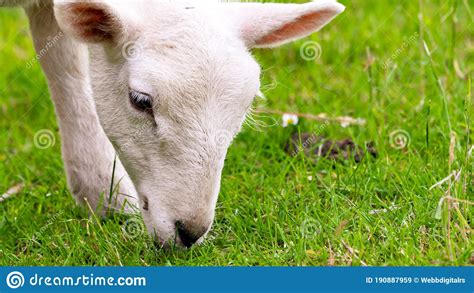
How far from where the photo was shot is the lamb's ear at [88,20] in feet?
13.6

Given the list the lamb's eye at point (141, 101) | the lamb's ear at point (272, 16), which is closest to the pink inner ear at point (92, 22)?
the lamb's eye at point (141, 101)

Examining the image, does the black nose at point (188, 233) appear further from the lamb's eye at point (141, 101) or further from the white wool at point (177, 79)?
the lamb's eye at point (141, 101)

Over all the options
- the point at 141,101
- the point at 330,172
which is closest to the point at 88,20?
the point at 141,101

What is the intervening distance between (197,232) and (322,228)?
28.7 inches

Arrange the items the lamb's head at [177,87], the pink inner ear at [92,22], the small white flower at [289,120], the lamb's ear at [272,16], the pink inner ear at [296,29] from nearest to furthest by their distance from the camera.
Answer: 1. the lamb's head at [177,87]
2. the pink inner ear at [92,22]
3. the lamb's ear at [272,16]
4. the pink inner ear at [296,29]
5. the small white flower at [289,120]

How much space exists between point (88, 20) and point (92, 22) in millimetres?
23

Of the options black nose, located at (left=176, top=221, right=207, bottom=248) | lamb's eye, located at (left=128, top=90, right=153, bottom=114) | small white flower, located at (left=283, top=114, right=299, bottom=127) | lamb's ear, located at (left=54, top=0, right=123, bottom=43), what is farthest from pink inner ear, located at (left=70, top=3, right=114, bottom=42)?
small white flower, located at (left=283, top=114, right=299, bottom=127)

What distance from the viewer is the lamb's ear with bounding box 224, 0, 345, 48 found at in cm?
441

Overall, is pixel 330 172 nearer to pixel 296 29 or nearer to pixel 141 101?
pixel 296 29

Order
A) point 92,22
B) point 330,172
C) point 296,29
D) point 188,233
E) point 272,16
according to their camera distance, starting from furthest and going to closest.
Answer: point 330,172
point 296,29
point 272,16
point 92,22
point 188,233

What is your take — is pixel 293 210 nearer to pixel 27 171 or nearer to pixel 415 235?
pixel 415 235

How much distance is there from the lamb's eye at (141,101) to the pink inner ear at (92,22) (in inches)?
12.8

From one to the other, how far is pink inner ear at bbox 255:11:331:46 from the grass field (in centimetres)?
56

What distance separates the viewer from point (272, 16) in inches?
175
